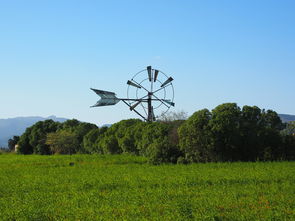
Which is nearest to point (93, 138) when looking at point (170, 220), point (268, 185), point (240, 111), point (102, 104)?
point (102, 104)

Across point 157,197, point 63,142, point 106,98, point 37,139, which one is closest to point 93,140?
point 63,142

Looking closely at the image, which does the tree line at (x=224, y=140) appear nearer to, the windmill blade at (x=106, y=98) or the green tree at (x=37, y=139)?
the windmill blade at (x=106, y=98)

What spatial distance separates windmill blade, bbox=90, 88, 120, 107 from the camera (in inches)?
1999

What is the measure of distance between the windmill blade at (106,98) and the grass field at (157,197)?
25.5m

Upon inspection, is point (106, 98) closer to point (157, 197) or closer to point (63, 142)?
point (63, 142)

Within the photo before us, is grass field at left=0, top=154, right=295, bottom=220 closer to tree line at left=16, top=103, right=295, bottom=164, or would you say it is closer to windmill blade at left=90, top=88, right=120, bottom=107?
tree line at left=16, top=103, right=295, bottom=164

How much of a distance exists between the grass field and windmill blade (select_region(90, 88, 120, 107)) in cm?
2550

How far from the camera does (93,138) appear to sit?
57812mm

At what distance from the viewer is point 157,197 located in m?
17.0

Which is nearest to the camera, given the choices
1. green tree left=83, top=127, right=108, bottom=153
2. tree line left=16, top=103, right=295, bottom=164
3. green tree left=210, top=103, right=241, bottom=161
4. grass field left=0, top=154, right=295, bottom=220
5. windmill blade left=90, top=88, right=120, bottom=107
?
grass field left=0, top=154, right=295, bottom=220

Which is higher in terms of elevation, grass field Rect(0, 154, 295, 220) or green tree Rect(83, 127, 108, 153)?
green tree Rect(83, 127, 108, 153)

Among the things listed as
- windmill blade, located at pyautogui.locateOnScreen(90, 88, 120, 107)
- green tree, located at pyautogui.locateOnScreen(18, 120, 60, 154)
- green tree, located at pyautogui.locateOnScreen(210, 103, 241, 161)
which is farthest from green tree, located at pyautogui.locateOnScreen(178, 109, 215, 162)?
green tree, located at pyautogui.locateOnScreen(18, 120, 60, 154)

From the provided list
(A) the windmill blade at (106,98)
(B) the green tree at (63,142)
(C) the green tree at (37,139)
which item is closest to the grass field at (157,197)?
(A) the windmill blade at (106,98)

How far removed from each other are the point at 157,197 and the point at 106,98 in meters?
35.3
